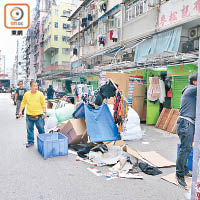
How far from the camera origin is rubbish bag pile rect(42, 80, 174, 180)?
4666 mm

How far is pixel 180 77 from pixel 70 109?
4.73 metres

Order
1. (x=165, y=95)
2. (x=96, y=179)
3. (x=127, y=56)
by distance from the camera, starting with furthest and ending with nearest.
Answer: (x=127, y=56)
(x=165, y=95)
(x=96, y=179)

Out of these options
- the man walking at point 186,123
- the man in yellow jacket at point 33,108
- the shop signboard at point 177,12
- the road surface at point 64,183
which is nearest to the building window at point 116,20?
the shop signboard at point 177,12

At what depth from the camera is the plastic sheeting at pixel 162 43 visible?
10.9 metres

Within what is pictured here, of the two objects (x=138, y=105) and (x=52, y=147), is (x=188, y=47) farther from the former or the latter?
(x=52, y=147)

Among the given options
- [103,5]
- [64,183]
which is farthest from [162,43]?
[64,183]

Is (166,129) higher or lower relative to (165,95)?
lower

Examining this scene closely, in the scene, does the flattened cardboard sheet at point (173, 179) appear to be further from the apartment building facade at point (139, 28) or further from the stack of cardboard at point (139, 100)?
the stack of cardboard at point (139, 100)

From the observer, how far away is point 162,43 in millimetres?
11883

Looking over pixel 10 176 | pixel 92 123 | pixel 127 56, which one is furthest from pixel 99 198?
pixel 127 56

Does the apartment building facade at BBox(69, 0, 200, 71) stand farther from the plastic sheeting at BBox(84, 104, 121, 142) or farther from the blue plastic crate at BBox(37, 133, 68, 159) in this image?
the blue plastic crate at BBox(37, 133, 68, 159)

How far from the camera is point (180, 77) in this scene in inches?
360

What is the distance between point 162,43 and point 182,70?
3.66m

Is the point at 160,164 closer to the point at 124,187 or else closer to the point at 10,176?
the point at 124,187
